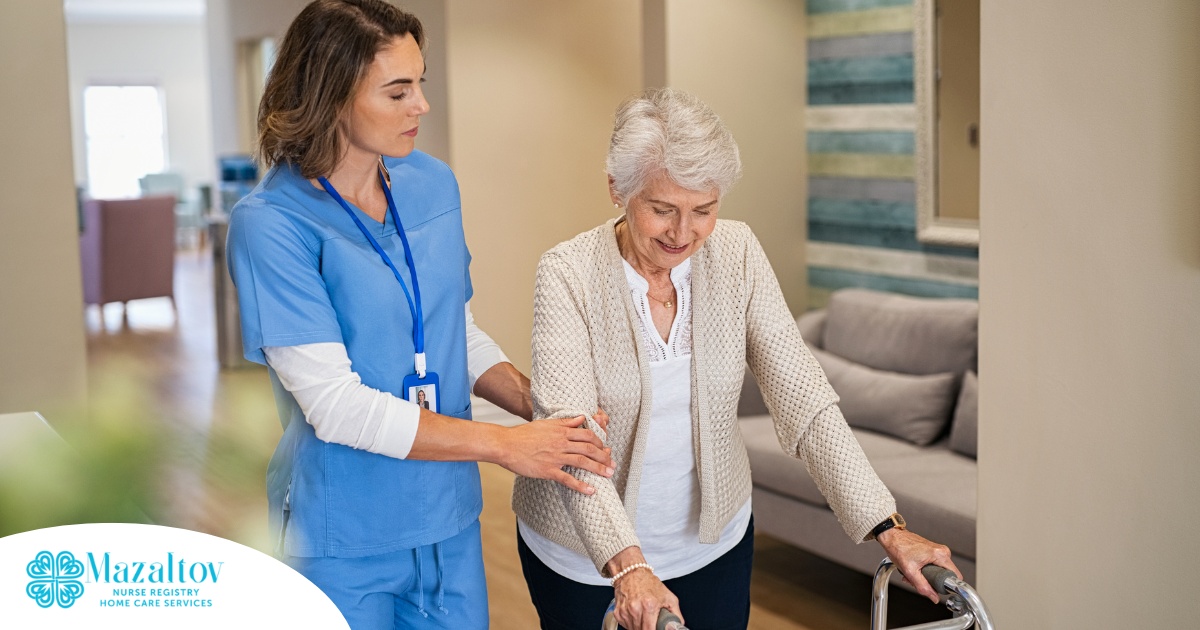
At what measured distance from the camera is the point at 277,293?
1572mm

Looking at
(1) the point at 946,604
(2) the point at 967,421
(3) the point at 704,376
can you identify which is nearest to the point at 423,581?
(3) the point at 704,376

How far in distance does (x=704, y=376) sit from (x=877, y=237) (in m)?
3.49

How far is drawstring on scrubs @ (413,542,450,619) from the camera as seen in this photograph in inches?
68.6

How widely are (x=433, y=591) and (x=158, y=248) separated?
9.37 metres

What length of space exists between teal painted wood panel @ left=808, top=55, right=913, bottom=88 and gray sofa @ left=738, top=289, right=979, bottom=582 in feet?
3.09

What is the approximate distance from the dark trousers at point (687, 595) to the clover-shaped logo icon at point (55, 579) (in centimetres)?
105

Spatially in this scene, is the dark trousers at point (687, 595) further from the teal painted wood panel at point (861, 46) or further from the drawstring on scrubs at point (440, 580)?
the teal painted wood panel at point (861, 46)

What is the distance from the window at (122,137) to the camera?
1719cm

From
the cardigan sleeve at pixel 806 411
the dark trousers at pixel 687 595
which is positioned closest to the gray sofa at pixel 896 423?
the dark trousers at pixel 687 595

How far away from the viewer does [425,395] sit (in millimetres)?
1708

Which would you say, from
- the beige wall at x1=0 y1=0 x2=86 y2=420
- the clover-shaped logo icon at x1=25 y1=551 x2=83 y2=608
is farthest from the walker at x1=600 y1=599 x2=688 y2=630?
the beige wall at x1=0 y1=0 x2=86 y2=420

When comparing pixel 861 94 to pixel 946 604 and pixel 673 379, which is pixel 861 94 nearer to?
pixel 673 379

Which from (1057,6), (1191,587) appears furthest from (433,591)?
(1057,6)

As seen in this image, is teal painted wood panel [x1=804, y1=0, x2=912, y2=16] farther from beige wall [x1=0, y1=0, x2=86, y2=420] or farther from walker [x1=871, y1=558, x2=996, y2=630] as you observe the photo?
walker [x1=871, y1=558, x2=996, y2=630]
